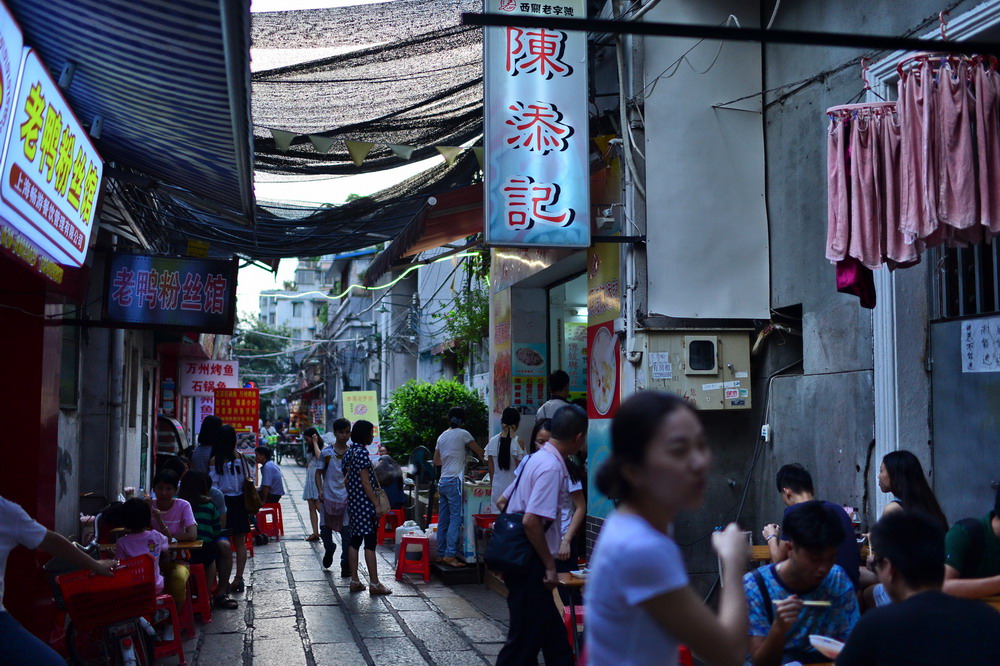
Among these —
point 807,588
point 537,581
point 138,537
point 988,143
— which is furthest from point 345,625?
point 988,143

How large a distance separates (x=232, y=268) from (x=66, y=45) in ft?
13.5

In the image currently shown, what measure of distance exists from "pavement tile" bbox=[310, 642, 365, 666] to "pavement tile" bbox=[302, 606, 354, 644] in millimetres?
149

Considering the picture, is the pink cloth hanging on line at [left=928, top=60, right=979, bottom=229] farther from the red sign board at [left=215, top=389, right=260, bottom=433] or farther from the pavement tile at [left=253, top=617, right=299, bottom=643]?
the red sign board at [left=215, top=389, right=260, bottom=433]

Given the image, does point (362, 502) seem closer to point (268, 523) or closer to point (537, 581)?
point (537, 581)

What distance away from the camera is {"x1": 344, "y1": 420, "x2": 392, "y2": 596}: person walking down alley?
9.83 m

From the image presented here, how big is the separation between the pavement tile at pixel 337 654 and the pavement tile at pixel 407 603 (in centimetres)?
153

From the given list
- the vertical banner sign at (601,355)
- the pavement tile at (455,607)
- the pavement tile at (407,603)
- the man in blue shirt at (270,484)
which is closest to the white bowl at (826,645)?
the vertical banner sign at (601,355)

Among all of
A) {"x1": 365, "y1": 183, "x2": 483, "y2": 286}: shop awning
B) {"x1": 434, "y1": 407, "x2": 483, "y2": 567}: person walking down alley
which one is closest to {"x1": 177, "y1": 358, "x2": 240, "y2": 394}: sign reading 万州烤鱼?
{"x1": 365, "y1": 183, "x2": 483, "y2": 286}: shop awning

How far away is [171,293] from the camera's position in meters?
8.80

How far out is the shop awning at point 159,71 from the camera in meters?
4.54

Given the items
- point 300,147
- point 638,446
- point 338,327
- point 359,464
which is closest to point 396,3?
point 300,147

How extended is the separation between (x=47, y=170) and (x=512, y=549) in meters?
3.40

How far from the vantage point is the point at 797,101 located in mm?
8195

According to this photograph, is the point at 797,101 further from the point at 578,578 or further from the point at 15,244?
the point at 15,244
